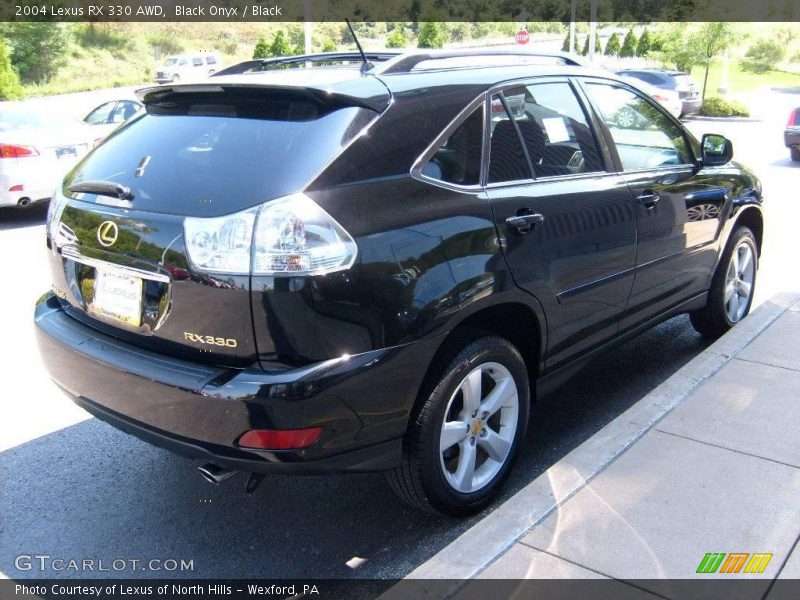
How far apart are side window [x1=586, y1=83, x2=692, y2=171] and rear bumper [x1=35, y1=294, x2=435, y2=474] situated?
1.96 metres

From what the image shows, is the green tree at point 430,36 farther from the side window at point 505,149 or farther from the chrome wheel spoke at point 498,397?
the chrome wheel spoke at point 498,397

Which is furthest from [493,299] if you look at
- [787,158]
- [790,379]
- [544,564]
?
[787,158]

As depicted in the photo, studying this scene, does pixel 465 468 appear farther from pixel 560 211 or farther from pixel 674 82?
pixel 674 82

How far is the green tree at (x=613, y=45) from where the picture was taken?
49.7m

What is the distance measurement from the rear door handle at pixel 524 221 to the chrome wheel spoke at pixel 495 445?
854mm

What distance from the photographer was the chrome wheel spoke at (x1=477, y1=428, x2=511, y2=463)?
3338mm

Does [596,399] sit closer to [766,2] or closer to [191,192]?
[191,192]

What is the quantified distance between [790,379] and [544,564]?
2341mm

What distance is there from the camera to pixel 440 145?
10.3 feet

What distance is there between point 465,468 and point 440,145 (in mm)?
1312

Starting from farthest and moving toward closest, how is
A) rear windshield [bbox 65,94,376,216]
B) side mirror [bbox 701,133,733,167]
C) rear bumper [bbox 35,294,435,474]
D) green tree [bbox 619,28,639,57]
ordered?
green tree [bbox 619,28,639,57], side mirror [bbox 701,133,733,167], rear windshield [bbox 65,94,376,216], rear bumper [bbox 35,294,435,474]

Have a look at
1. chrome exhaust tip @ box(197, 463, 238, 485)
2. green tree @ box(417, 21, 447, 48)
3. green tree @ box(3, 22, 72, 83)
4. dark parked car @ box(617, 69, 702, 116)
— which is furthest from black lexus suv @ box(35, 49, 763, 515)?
green tree @ box(3, 22, 72, 83)

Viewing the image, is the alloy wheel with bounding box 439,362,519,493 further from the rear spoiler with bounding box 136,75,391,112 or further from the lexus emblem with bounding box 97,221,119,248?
the lexus emblem with bounding box 97,221,119,248

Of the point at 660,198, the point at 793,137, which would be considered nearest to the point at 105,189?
the point at 660,198
